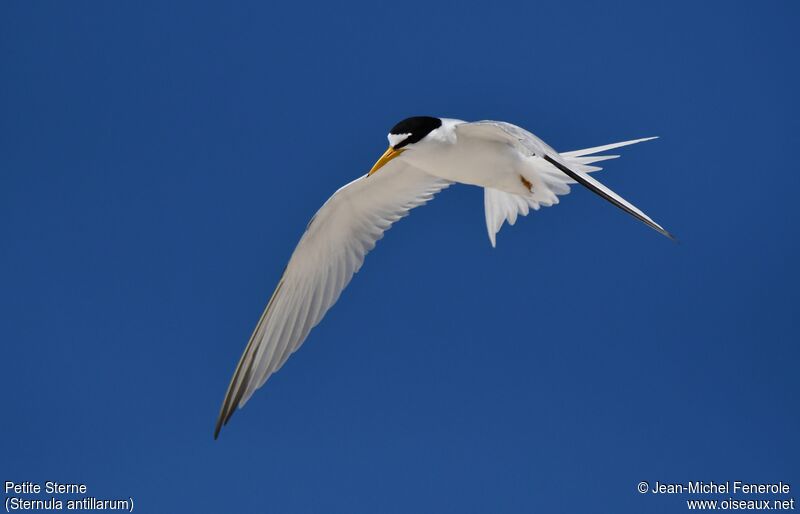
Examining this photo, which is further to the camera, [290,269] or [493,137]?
[290,269]

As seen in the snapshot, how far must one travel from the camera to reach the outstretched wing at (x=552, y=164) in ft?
12.6

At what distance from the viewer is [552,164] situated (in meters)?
4.75

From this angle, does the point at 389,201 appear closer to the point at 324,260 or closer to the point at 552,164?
the point at 324,260

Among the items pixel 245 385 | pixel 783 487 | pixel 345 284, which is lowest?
pixel 783 487

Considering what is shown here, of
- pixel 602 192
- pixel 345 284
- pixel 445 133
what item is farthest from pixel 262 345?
pixel 602 192

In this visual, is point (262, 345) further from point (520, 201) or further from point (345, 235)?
point (520, 201)

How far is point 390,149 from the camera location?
195 inches

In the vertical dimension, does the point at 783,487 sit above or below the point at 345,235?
below

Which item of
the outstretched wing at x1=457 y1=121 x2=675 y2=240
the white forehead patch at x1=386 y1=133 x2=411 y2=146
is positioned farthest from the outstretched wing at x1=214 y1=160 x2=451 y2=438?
the white forehead patch at x1=386 y1=133 x2=411 y2=146

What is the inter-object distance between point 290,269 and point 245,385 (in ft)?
2.45

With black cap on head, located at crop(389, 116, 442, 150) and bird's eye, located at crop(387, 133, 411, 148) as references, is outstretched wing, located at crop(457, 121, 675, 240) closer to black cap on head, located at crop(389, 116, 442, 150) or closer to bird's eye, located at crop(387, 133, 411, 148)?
black cap on head, located at crop(389, 116, 442, 150)

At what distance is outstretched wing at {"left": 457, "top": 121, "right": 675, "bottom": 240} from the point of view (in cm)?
383

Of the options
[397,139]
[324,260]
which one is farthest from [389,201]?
[397,139]

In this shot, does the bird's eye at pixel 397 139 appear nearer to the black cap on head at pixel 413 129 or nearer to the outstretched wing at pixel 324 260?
the black cap on head at pixel 413 129
